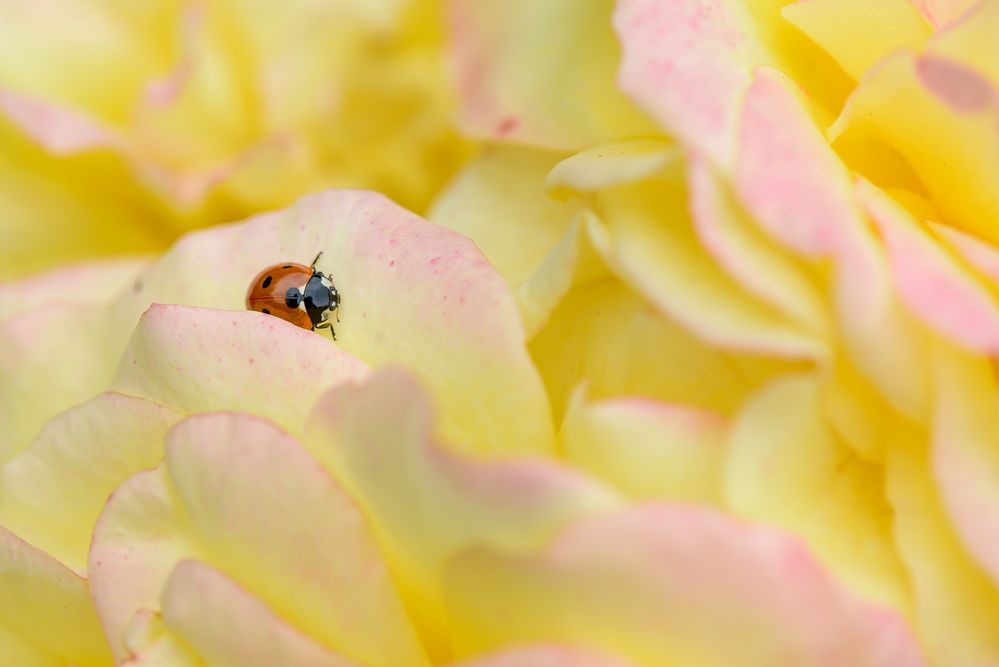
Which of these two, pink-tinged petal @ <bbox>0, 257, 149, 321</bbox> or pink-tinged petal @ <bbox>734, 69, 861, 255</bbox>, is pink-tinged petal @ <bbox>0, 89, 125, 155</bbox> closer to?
pink-tinged petal @ <bbox>0, 257, 149, 321</bbox>

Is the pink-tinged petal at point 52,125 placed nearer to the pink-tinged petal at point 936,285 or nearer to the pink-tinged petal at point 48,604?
the pink-tinged petal at point 48,604

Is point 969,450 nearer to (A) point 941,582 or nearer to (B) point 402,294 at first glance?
(A) point 941,582

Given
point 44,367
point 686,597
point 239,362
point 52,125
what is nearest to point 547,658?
point 686,597

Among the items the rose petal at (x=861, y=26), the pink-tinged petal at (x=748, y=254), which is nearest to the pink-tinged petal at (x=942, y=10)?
the rose petal at (x=861, y=26)

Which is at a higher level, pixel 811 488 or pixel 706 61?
pixel 706 61

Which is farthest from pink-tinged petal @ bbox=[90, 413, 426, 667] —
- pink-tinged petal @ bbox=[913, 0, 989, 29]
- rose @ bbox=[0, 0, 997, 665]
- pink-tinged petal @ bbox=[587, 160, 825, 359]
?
pink-tinged petal @ bbox=[913, 0, 989, 29]

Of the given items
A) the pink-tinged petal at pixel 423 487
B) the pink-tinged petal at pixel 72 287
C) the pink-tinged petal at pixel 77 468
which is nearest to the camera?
the pink-tinged petal at pixel 423 487
